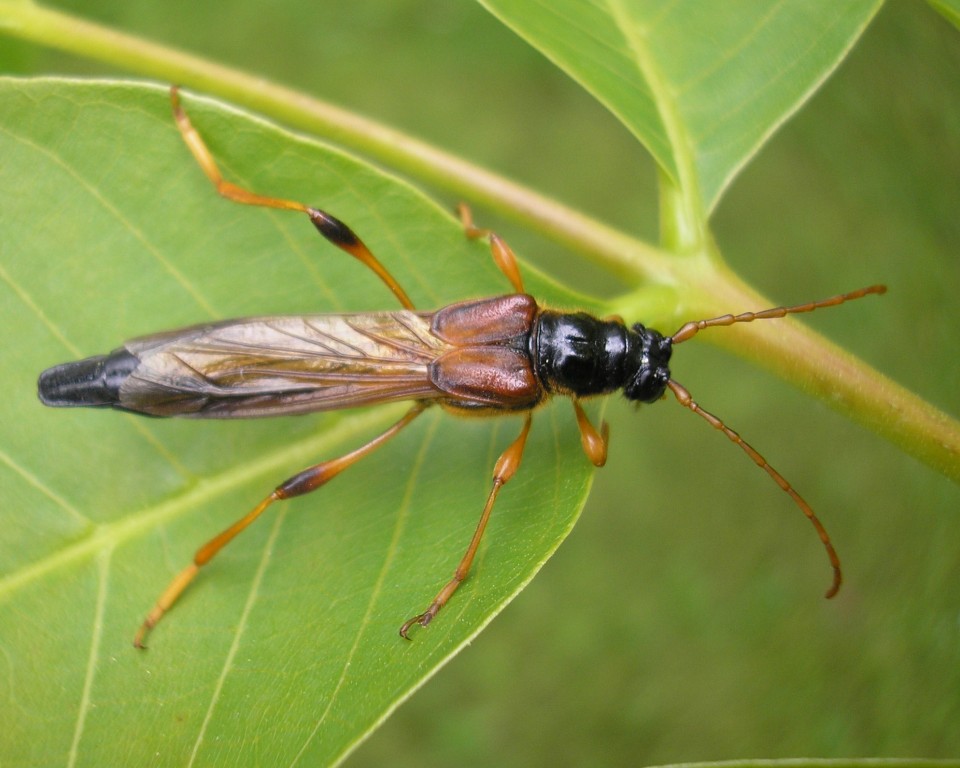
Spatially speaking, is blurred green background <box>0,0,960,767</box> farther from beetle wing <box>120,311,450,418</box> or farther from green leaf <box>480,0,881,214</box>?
beetle wing <box>120,311,450,418</box>

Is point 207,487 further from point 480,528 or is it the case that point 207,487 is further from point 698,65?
point 698,65

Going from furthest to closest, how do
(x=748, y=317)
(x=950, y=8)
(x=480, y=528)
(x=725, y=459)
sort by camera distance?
(x=725, y=459), (x=480, y=528), (x=748, y=317), (x=950, y=8)

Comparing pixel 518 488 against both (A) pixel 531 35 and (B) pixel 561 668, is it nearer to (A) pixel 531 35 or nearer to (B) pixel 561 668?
(A) pixel 531 35

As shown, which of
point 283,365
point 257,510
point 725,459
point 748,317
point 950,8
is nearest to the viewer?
point 950,8

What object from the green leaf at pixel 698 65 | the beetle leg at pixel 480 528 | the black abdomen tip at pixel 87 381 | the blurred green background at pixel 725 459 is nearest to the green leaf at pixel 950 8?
the green leaf at pixel 698 65

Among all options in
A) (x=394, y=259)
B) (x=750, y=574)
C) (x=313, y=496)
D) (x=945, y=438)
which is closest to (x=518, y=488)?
(x=313, y=496)

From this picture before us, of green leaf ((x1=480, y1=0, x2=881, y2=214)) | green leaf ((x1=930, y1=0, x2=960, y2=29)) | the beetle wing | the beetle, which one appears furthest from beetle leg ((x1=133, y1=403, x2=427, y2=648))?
green leaf ((x1=930, y1=0, x2=960, y2=29))

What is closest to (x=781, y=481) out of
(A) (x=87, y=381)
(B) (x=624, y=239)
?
(B) (x=624, y=239)

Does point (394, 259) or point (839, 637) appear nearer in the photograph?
point (394, 259)
